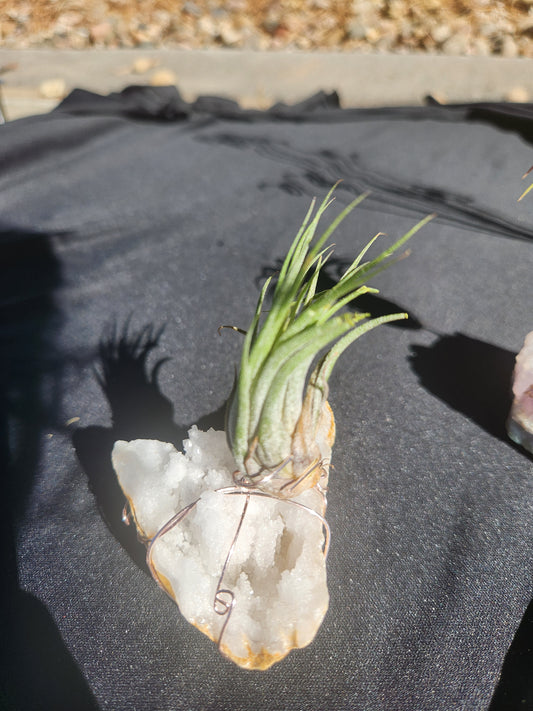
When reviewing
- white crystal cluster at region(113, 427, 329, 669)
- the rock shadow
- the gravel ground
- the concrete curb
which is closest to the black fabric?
the rock shadow

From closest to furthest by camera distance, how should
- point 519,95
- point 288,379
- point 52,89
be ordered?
1. point 288,379
2. point 519,95
3. point 52,89

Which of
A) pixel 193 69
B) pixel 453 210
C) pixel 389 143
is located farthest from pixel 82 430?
pixel 193 69

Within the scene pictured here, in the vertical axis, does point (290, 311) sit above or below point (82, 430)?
above

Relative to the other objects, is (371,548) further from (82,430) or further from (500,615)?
(82,430)

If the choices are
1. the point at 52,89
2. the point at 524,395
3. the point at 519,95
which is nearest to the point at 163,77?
the point at 52,89

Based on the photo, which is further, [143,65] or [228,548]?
[143,65]

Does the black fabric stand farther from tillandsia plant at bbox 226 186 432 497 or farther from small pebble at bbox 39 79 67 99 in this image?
small pebble at bbox 39 79 67 99

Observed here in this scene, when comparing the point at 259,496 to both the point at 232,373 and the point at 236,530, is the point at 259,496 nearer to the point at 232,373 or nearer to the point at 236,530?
the point at 236,530
